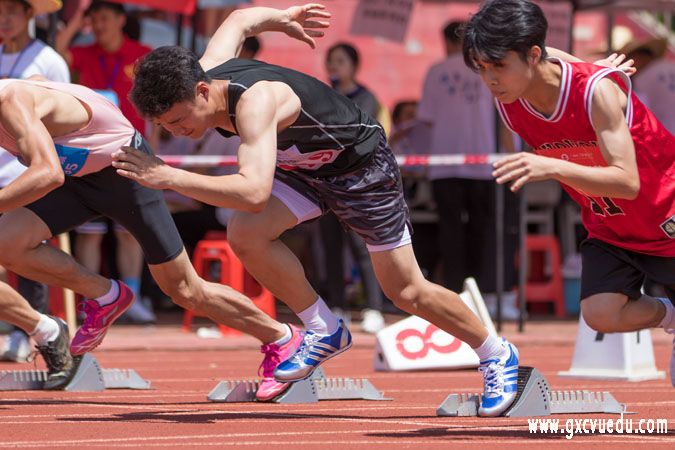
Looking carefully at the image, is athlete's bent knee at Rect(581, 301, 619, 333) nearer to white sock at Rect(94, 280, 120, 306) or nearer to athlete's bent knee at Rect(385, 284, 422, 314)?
athlete's bent knee at Rect(385, 284, 422, 314)

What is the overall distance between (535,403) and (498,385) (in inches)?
8.2

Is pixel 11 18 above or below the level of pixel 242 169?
below

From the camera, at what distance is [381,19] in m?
14.6

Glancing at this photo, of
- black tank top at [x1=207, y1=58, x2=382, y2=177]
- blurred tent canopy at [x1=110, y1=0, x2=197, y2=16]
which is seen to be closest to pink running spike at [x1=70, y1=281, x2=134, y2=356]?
black tank top at [x1=207, y1=58, x2=382, y2=177]

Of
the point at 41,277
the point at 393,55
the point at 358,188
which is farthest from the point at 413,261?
the point at 393,55

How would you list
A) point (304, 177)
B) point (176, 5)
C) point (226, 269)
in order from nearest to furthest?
point (304, 177)
point (226, 269)
point (176, 5)

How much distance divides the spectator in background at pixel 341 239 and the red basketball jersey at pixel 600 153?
6.03 m

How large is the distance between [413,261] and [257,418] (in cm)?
100

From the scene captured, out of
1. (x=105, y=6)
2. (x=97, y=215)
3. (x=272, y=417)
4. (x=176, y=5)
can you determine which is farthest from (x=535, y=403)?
(x=176, y=5)

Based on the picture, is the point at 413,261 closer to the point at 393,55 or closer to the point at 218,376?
the point at 218,376

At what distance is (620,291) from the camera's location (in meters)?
6.80

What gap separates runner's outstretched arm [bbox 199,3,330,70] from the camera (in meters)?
7.24

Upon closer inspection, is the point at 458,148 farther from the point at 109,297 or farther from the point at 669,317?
the point at 669,317

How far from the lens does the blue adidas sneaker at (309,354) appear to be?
7.13m
